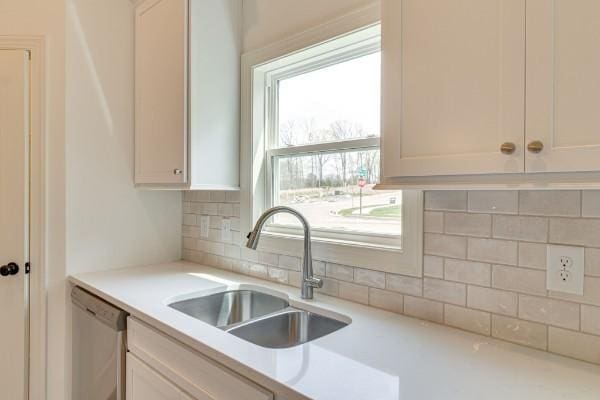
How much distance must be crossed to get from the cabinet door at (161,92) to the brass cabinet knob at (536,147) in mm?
1449

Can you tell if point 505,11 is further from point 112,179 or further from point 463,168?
point 112,179

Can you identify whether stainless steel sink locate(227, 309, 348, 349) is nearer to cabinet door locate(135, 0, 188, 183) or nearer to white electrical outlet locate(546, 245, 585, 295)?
white electrical outlet locate(546, 245, 585, 295)

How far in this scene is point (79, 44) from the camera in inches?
82.4

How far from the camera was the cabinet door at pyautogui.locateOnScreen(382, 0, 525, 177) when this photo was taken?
2.88 feet

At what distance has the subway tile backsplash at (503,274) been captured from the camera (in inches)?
40.0

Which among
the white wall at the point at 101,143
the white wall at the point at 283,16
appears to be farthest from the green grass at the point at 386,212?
the white wall at the point at 101,143

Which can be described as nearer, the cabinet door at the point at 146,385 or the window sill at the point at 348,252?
the cabinet door at the point at 146,385

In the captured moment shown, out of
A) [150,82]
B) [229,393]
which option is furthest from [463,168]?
[150,82]

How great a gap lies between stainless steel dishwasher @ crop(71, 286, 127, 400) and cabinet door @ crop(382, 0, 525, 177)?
1271 millimetres

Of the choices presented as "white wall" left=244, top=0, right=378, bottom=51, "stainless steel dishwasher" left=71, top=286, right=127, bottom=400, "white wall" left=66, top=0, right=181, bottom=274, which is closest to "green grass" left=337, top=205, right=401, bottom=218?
"white wall" left=244, top=0, right=378, bottom=51

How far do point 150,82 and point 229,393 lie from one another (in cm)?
167

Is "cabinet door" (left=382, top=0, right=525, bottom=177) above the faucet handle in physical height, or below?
above

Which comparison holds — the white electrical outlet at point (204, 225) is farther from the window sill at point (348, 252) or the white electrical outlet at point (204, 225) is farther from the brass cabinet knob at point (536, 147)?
the brass cabinet knob at point (536, 147)

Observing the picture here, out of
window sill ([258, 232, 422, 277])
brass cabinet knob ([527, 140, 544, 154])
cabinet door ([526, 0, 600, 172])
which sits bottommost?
window sill ([258, 232, 422, 277])
